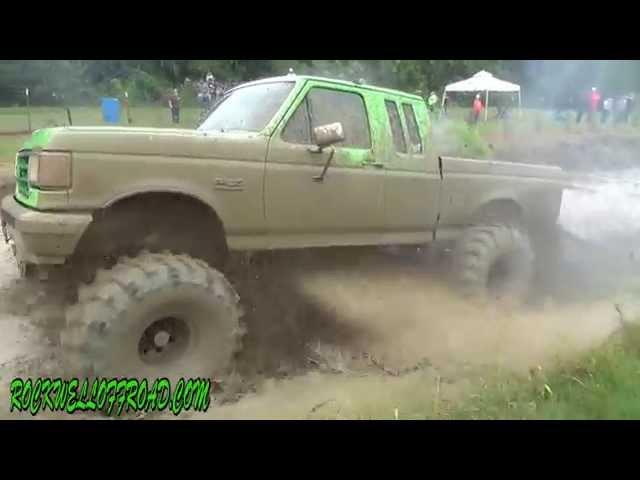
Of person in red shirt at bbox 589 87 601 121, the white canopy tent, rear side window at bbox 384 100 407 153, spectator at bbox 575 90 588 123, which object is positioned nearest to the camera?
rear side window at bbox 384 100 407 153

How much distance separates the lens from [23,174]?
181 inches

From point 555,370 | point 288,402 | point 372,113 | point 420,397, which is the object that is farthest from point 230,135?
point 555,370

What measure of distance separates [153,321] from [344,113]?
242 centimetres

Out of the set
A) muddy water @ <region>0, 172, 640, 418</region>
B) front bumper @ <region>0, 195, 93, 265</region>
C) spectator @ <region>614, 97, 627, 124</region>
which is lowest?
muddy water @ <region>0, 172, 640, 418</region>

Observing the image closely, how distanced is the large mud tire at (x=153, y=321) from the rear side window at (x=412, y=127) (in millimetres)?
2421

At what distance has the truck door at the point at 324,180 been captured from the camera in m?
4.98

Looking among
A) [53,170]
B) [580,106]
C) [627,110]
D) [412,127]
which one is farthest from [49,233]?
[627,110]

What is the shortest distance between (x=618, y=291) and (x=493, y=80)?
10537 mm

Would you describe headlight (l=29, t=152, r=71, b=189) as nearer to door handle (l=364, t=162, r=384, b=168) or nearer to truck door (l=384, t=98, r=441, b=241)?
door handle (l=364, t=162, r=384, b=168)

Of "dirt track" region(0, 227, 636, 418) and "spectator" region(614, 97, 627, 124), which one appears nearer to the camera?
"dirt track" region(0, 227, 636, 418)

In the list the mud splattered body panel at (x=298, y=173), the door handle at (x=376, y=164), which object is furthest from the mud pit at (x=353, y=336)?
the door handle at (x=376, y=164)

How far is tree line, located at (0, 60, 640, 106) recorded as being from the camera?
8341 mm

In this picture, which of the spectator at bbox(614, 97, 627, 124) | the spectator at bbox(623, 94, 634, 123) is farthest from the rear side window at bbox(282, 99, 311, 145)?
the spectator at bbox(623, 94, 634, 123)

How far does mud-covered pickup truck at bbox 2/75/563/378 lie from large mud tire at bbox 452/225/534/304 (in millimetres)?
37
